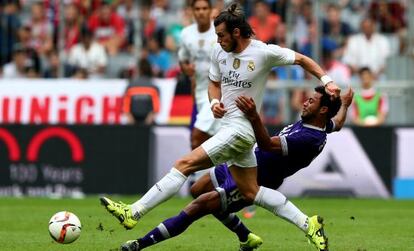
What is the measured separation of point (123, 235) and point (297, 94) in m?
8.45

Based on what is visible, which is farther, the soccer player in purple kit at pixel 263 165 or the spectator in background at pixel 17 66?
the spectator in background at pixel 17 66

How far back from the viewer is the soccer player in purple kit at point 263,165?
9680 millimetres

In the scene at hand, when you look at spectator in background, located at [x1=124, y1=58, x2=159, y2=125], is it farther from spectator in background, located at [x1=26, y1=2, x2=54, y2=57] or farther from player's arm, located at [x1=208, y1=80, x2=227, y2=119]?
player's arm, located at [x1=208, y1=80, x2=227, y2=119]

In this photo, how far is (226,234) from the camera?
12109 mm

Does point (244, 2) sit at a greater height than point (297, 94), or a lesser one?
greater

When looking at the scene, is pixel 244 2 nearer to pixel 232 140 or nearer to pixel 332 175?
pixel 332 175

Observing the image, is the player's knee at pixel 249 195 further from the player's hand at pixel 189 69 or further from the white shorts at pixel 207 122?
the player's hand at pixel 189 69

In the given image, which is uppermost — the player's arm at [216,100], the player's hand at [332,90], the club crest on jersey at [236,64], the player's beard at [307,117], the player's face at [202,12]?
the player's face at [202,12]

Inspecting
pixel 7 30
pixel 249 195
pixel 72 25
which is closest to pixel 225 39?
pixel 249 195

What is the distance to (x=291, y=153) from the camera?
9992 millimetres

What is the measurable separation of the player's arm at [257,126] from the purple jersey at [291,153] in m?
0.10

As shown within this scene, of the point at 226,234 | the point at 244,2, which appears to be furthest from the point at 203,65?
the point at 244,2

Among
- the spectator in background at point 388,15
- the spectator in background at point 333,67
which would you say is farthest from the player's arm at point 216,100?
the spectator in background at point 388,15

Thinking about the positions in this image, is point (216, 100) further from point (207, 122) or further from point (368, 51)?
point (368, 51)
